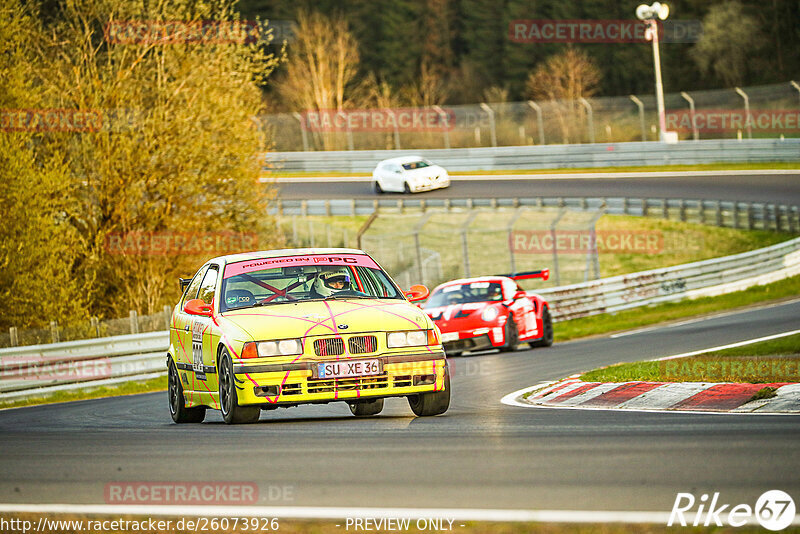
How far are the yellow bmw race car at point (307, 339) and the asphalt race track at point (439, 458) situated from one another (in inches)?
11.3

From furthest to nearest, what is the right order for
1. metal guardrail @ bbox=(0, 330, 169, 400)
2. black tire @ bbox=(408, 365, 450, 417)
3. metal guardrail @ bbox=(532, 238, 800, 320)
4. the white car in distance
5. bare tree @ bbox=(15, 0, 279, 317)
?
the white car in distance < metal guardrail @ bbox=(532, 238, 800, 320) < bare tree @ bbox=(15, 0, 279, 317) < metal guardrail @ bbox=(0, 330, 169, 400) < black tire @ bbox=(408, 365, 450, 417)

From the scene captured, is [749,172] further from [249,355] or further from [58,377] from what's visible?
[249,355]

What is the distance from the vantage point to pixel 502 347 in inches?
843

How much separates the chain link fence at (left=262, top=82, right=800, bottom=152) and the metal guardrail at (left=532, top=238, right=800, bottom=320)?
21.8 metres

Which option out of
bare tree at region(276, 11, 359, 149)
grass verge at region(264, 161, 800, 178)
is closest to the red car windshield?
grass verge at region(264, 161, 800, 178)

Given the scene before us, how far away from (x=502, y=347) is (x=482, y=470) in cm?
1465

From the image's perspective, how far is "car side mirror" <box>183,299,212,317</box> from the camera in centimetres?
1077

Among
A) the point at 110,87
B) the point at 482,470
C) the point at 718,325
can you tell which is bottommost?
the point at 718,325

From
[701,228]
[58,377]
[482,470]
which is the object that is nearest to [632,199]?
[701,228]

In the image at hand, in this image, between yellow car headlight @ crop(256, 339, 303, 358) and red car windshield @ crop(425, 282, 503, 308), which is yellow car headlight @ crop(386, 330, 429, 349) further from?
red car windshield @ crop(425, 282, 503, 308)

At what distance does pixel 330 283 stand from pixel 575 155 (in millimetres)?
44066

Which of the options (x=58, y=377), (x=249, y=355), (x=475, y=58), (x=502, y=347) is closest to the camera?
(x=249, y=355)

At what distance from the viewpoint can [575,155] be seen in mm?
54031

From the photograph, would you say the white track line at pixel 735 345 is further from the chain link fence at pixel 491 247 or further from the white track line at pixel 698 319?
the chain link fence at pixel 491 247
